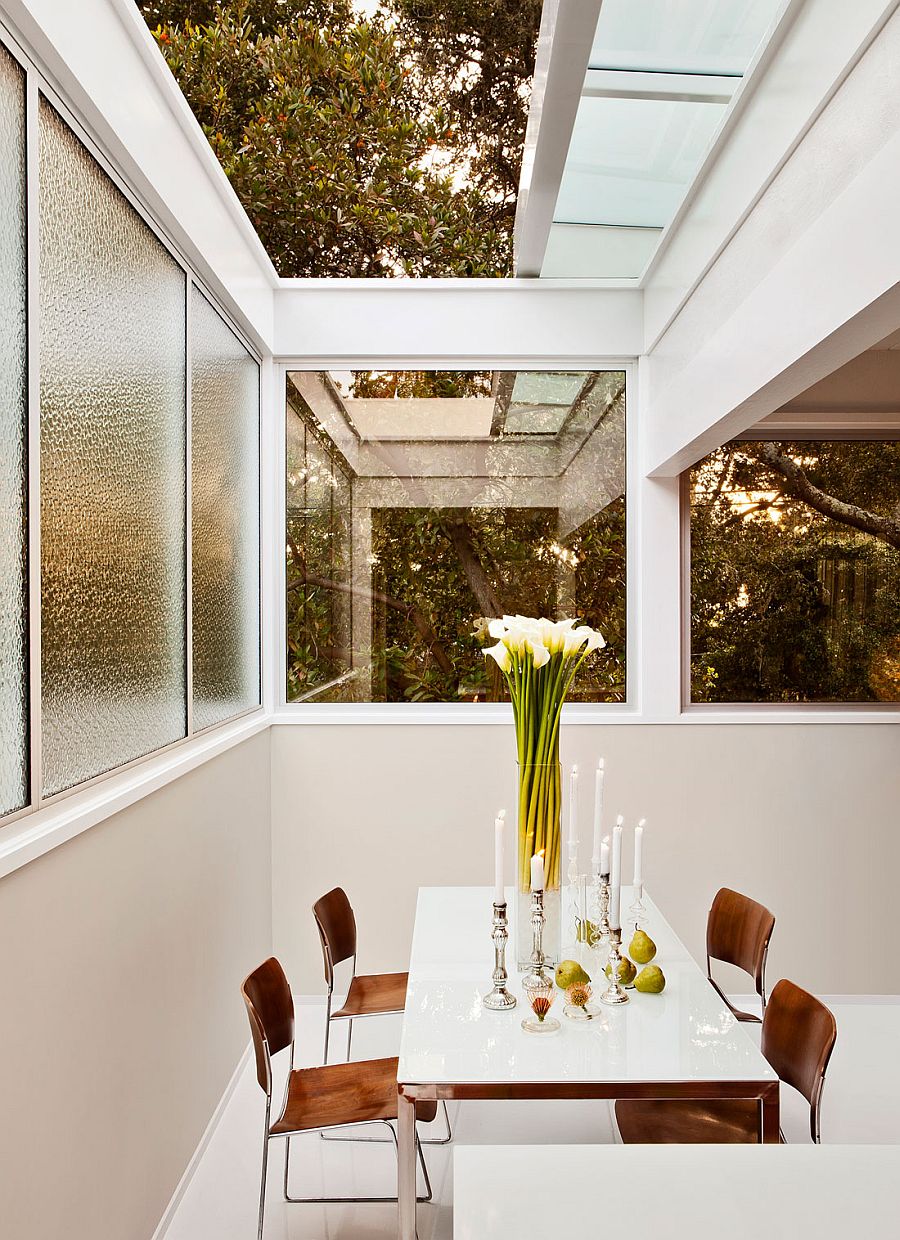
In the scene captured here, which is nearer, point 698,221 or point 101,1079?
point 101,1079

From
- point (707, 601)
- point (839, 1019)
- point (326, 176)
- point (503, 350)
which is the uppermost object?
point (326, 176)

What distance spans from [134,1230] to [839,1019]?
2.69 metres

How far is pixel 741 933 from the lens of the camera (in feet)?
9.13

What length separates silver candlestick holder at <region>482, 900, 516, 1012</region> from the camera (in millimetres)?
2068

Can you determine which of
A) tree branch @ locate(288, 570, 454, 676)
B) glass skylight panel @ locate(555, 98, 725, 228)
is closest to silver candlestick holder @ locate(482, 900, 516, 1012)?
tree branch @ locate(288, 570, 454, 676)

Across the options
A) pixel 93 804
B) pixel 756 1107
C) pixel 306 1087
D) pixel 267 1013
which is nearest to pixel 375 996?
pixel 306 1087

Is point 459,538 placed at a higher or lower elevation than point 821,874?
higher

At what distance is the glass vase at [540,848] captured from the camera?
2.30 metres

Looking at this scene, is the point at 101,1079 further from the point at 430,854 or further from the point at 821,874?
the point at 821,874

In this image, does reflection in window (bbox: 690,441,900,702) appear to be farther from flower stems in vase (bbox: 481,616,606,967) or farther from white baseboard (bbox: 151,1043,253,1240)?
white baseboard (bbox: 151,1043,253,1240)

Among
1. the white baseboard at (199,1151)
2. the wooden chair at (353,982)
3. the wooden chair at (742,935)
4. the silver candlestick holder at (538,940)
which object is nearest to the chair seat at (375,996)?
the wooden chair at (353,982)

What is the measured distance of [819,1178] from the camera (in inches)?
45.8

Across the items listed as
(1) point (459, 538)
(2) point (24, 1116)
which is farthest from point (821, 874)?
(2) point (24, 1116)

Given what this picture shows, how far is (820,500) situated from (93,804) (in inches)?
125
